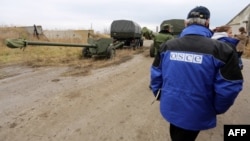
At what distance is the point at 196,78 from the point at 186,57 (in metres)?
0.19

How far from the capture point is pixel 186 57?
2.69 m

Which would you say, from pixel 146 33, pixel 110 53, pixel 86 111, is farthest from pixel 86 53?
pixel 146 33

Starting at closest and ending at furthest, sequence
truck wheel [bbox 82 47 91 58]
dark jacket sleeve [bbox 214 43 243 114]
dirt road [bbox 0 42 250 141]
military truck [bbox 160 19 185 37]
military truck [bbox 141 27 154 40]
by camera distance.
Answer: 1. dark jacket sleeve [bbox 214 43 243 114]
2. dirt road [bbox 0 42 250 141]
3. truck wheel [bbox 82 47 91 58]
4. military truck [bbox 160 19 185 37]
5. military truck [bbox 141 27 154 40]

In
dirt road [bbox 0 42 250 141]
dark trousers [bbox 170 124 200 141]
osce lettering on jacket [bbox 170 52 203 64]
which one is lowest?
dirt road [bbox 0 42 250 141]

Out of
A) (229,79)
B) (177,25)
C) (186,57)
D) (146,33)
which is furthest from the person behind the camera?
(146,33)

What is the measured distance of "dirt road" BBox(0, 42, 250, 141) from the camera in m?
4.83

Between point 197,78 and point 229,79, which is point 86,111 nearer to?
point 197,78

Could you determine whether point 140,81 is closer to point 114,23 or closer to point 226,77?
point 226,77

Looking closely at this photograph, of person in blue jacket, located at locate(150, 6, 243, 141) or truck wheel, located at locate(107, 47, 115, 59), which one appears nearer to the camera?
person in blue jacket, located at locate(150, 6, 243, 141)

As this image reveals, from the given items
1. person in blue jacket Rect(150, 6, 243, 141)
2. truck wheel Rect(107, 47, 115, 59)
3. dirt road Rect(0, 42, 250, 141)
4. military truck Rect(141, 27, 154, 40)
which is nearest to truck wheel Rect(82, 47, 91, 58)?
truck wheel Rect(107, 47, 115, 59)

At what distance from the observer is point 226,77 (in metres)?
2.57

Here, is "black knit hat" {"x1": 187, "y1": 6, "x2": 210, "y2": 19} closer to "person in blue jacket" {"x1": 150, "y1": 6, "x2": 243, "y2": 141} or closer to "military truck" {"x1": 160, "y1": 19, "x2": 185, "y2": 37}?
"person in blue jacket" {"x1": 150, "y1": 6, "x2": 243, "y2": 141}

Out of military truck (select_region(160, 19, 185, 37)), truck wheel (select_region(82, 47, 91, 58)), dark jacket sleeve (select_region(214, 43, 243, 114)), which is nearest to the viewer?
dark jacket sleeve (select_region(214, 43, 243, 114))

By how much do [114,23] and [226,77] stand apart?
65.2 ft
